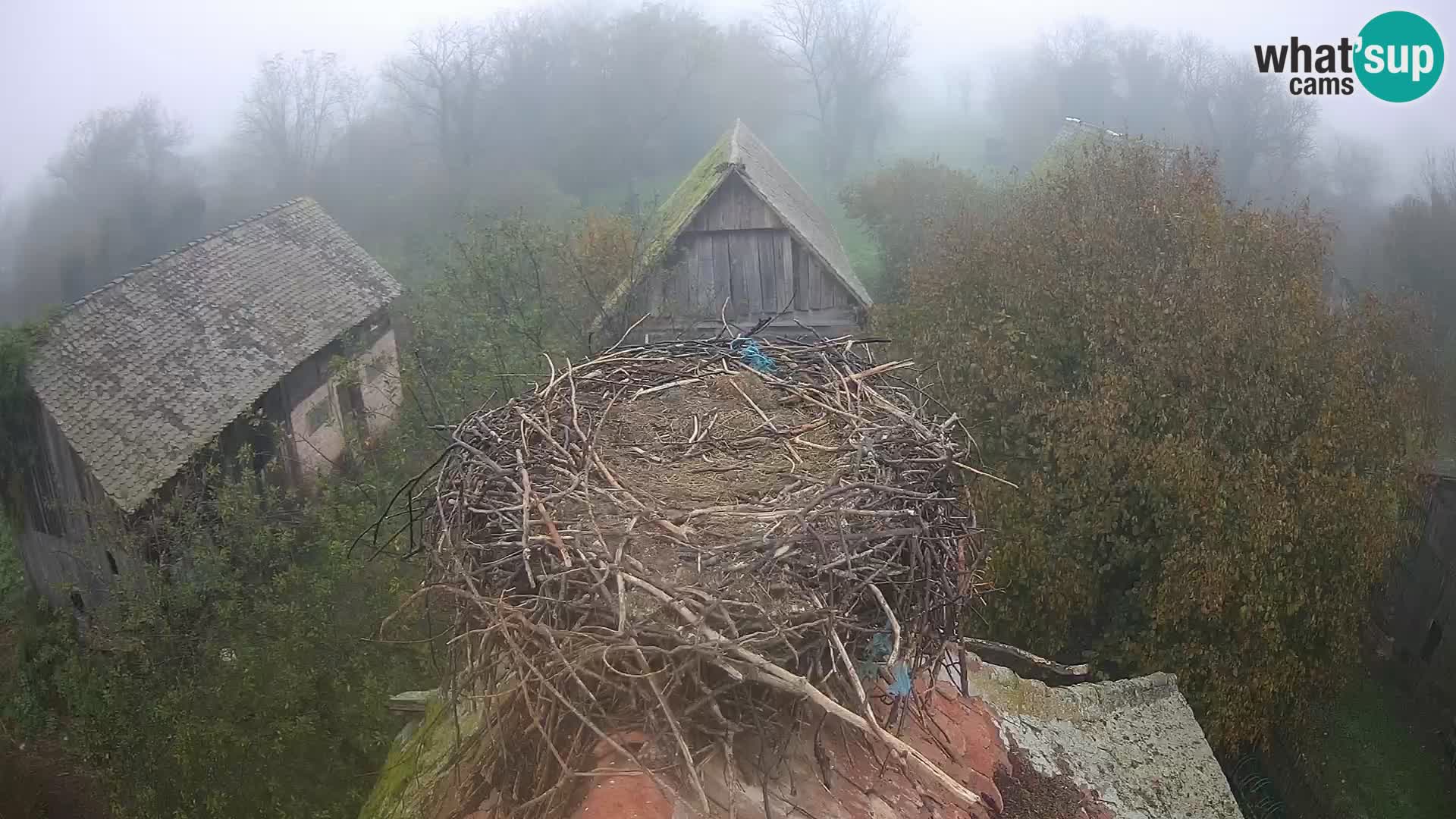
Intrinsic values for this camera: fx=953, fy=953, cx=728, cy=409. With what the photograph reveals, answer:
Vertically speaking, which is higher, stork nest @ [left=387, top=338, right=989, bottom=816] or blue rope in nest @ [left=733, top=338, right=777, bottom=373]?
blue rope in nest @ [left=733, top=338, right=777, bottom=373]

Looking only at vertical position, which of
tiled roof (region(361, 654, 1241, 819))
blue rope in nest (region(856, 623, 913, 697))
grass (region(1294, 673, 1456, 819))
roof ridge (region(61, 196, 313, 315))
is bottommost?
grass (region(1294, 673, 1456, 819))

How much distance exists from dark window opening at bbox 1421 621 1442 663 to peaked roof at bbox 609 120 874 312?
8.54 m

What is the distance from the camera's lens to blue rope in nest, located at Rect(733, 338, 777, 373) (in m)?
5.28

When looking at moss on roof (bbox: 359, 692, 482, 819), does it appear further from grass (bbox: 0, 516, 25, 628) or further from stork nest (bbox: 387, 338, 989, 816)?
grass (bbox: 0, 516, 25, 628)

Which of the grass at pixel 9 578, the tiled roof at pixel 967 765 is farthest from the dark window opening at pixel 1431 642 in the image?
the grass at pixel 9 578

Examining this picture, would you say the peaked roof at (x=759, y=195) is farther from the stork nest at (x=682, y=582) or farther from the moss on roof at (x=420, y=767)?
the moss on roof at (x=420, y=767)

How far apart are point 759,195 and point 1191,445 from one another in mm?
6193

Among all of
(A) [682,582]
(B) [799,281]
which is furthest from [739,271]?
(A) [682,582]

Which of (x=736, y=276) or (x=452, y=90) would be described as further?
(x=452, y=90)

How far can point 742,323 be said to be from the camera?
12.9 metres

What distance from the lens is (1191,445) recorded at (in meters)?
8.16

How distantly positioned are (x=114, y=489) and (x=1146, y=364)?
11073 millimetres

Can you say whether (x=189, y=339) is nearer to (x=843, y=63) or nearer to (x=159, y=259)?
(x=159, y=259)

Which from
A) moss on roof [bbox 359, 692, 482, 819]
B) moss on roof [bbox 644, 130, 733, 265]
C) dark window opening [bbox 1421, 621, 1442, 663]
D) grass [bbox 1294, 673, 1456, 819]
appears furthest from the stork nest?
dark window opening [bbox 1421, 621, 1442, 663]
